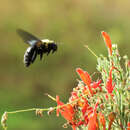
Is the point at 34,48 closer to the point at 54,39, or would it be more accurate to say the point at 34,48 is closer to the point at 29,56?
the point at 29,56

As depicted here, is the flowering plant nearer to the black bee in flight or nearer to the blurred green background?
the black bee in flight

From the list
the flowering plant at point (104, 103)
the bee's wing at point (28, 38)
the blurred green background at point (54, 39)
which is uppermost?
the blurred green background at point (54, 39)

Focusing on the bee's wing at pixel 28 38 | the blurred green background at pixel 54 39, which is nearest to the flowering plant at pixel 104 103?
the bee's wing at pixel 28 38

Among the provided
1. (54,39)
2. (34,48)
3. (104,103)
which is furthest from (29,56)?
(54,39)

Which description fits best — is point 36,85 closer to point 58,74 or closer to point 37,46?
point 58,74

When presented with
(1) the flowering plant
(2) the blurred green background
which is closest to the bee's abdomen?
(1) the flowering plant

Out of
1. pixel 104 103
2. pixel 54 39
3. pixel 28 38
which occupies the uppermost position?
pixel 54 39

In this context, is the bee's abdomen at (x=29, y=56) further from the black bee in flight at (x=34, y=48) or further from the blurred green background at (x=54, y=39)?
the blurred green background at (x=54, y=39)
